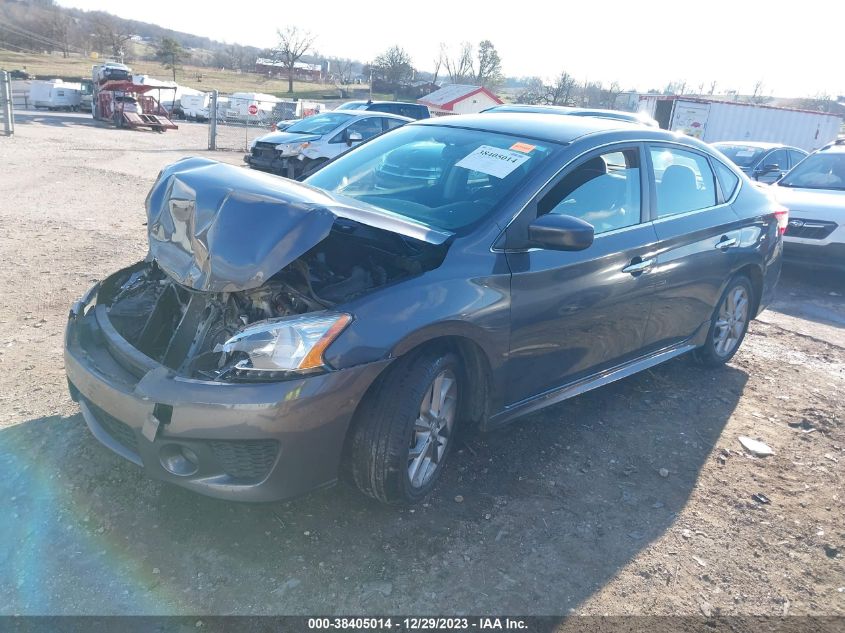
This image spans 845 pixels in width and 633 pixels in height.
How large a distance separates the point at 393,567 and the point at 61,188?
10092 millimetres

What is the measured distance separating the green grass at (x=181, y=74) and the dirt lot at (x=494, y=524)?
61.7m

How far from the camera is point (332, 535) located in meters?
2.92

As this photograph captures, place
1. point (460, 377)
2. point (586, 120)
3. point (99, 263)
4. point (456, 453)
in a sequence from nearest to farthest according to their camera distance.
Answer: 1. point (460, 377)
2. point (456, 453)
3. point (586, 120)
4. point (99, 263)

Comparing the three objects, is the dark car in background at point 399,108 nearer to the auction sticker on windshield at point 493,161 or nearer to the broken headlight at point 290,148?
the broken headlight at point 290,148

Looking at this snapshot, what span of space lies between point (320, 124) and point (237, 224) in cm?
1284

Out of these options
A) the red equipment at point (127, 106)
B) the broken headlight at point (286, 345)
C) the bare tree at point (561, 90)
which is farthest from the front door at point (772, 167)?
the bare tree at point (561, 90)

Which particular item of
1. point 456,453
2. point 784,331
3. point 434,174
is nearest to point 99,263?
point 434,174

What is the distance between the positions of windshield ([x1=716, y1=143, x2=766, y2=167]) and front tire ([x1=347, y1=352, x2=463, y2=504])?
11.8 metres

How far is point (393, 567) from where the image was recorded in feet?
9.07

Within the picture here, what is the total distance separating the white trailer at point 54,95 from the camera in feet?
113

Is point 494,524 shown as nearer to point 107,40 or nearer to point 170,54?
point 170,54

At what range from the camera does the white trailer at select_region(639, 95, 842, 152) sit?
950 inches

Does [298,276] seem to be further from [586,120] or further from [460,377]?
[586,120]

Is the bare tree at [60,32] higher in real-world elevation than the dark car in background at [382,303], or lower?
higher
